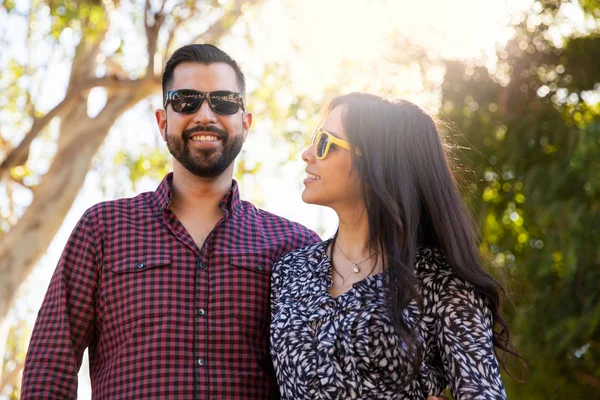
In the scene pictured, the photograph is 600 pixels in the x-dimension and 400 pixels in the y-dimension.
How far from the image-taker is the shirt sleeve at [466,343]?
9.06 feet

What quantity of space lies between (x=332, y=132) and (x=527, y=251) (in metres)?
4.06

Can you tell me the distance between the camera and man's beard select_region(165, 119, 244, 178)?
3.60 m

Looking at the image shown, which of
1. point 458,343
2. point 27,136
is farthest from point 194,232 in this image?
point 27,136

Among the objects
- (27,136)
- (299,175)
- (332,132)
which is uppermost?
(332,132)

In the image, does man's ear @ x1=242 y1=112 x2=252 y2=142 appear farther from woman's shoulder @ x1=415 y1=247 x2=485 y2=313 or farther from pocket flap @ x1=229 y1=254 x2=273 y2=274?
woman's shoulder @ x1=415 y1=247 x2=485 y2=313

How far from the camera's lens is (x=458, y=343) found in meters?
2.81

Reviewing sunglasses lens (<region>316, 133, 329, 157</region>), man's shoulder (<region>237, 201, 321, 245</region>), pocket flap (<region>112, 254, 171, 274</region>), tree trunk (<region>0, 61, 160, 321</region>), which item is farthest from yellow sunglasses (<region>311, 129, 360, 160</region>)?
tree trunk (<region>0, 61, 160, 321</region>)

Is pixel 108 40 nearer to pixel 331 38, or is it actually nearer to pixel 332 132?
pixel 331 38

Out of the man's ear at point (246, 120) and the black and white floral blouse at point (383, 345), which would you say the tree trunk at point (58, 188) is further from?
the black and white floral blouse at point (383, 345)

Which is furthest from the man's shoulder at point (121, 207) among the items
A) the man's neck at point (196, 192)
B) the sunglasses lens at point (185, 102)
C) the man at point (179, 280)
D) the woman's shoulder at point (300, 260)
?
the woman's shoulder at point (300, 260)

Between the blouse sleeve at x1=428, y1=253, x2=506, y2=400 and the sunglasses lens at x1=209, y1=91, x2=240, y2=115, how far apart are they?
3.90 feet

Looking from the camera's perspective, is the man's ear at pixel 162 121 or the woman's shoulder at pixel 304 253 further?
the man's ear at pixel 162 121

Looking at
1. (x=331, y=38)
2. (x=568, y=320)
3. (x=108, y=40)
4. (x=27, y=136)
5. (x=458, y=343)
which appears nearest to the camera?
(x=458, y=343)

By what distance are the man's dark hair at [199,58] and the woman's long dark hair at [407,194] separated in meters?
0.72
